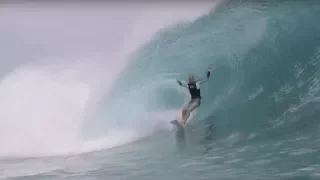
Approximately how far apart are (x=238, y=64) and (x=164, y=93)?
26 cm

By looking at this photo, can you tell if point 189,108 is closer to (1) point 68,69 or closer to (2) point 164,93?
(2) point 164,93

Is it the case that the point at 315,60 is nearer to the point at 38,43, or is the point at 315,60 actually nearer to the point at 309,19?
the point at 309,19

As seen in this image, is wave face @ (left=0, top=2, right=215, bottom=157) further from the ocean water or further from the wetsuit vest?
the wetsuit vest

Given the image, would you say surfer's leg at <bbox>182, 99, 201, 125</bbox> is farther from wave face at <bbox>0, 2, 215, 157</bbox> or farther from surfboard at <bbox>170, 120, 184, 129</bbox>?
wave face at <bbox>0, 2, 215, 157</bbox>

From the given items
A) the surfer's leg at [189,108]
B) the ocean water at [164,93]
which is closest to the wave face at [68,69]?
the ocean water at [164,93]

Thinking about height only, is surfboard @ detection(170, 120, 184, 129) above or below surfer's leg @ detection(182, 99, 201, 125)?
below

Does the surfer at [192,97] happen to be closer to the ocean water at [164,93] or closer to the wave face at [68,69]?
the ocean water at [164,93]

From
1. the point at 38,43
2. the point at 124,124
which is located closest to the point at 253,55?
the point at 124,124

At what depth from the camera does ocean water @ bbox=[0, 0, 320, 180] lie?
4.98ft

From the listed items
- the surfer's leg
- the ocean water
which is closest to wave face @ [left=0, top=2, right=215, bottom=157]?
the ocean water

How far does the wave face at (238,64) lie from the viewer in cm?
155

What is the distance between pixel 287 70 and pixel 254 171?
36cm

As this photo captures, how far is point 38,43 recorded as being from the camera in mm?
1561

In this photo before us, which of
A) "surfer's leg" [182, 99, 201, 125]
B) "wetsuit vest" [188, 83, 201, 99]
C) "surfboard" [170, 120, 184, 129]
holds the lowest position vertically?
"surfboard" [170, 120, 184, 129]
